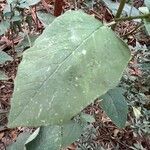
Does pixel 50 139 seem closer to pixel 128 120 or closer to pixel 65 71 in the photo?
pixel 65 71

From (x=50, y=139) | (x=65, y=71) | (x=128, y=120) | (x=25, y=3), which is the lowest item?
(x=128, y=120)

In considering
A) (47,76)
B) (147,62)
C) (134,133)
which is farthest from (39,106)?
(147,62)

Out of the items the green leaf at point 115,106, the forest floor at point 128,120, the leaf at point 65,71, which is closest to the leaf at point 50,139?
the green leaf at point 115,106

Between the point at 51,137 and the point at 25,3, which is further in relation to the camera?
the point at 25,3

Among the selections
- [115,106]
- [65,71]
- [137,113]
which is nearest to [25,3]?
[115,106]

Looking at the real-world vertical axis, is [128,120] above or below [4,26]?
below

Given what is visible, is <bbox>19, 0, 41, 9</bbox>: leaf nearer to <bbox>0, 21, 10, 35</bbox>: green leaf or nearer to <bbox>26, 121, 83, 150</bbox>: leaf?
<bbox>0, 21, 10, 35</bbox>: green leaf

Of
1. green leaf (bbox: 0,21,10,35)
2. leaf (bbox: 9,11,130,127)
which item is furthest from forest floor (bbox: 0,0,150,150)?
leaf (bbox: 9,11,130,127)
